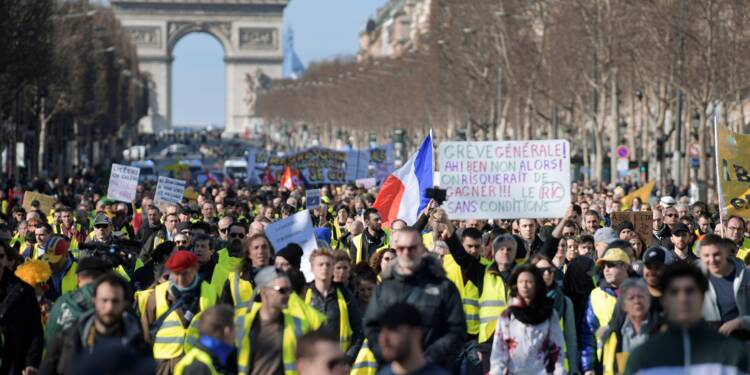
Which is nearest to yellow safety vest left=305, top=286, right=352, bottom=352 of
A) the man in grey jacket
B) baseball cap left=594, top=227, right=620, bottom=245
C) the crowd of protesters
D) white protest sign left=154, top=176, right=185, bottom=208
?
the crowd of protesters

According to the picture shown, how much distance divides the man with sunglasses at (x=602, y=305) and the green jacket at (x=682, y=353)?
10.9ft

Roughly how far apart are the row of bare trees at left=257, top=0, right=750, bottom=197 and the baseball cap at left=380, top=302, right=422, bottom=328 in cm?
3112

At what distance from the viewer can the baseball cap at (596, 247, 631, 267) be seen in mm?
10797

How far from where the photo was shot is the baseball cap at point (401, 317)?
7.09 meters

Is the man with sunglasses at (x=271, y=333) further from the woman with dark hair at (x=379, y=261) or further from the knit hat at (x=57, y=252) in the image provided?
the knit hat at (x=57, y=252)

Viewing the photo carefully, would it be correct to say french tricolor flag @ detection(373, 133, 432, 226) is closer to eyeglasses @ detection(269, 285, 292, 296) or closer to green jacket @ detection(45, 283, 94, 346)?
green jacket @ detection(45, 283, 94, 346)

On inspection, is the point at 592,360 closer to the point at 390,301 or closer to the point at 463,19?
the point at 390,301

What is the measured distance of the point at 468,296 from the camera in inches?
434

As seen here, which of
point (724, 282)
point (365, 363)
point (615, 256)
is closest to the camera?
point (365, 363)

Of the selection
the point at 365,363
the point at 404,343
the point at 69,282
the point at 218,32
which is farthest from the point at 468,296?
the point at 218,32

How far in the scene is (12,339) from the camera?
984cm

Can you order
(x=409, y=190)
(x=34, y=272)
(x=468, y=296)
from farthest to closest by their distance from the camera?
(x=409, y=190)
(x=34, y=272)
(x=468, y=296)

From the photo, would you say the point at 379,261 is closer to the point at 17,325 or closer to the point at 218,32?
the point at 17,325

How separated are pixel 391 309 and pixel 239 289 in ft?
11.0
